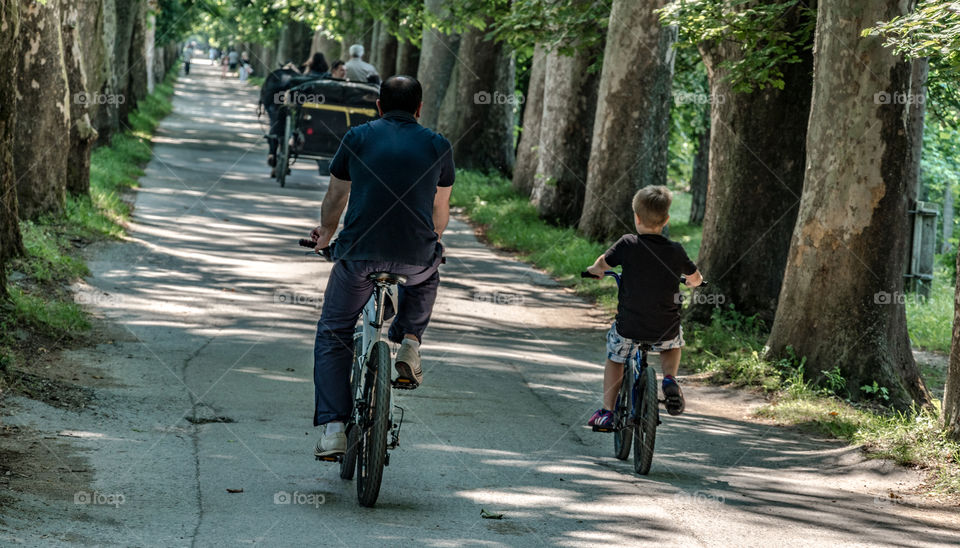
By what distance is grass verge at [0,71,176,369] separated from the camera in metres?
8.84

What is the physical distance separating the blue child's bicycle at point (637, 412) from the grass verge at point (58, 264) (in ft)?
12.8

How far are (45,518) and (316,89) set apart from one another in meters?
14.6

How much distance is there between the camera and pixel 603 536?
17.4ft

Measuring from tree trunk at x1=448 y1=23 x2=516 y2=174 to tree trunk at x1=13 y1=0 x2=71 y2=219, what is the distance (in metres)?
12.5

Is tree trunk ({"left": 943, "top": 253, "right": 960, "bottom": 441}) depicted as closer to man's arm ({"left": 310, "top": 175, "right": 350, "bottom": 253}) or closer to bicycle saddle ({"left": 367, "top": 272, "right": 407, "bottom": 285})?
bicycle saddle ({"left": 367, "top": 272, "right": 407, "bottom": 285})

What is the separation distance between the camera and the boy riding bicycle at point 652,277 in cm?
679

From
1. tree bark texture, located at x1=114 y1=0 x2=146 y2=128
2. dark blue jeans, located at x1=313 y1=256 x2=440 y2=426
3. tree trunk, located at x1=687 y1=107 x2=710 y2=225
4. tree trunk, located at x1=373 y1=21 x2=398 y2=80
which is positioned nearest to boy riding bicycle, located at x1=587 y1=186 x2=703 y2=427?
dark blue jeans, located at x1=313 y1=256 x2=440 y2=426

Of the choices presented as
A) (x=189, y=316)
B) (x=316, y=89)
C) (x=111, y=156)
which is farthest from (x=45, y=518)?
(x=111, y=156)

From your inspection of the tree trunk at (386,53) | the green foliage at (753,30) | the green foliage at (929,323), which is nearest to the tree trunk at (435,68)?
the tree trunk at (386,53)

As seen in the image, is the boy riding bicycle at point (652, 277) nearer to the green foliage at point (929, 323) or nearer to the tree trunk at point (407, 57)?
the green foliage at point (929, 323)

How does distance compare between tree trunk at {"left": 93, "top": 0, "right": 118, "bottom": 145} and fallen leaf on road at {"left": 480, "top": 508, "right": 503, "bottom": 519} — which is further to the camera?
tree trunk at {"left": 93, "top": 0, "right": 118, "bottom": 145}

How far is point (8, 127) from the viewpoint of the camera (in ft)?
31.3

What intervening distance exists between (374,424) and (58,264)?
7162 mm

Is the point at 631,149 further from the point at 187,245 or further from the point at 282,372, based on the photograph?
the point at 282,372
